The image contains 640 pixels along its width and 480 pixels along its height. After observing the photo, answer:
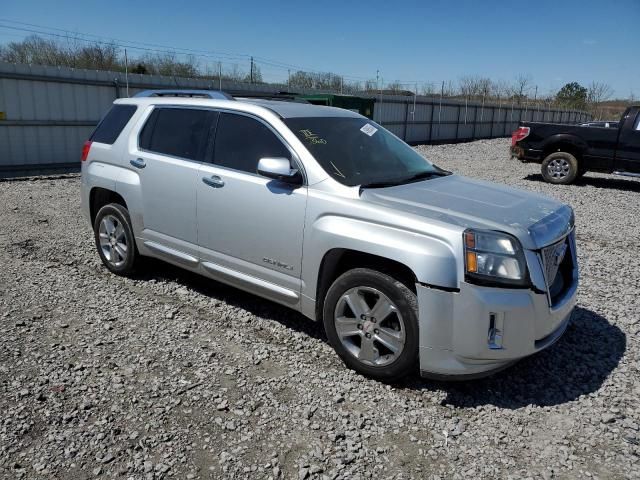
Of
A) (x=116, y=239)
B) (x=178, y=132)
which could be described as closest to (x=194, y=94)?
(x=178, y=132)

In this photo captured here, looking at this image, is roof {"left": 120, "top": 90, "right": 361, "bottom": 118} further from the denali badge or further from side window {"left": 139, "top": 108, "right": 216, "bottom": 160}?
the denali badge

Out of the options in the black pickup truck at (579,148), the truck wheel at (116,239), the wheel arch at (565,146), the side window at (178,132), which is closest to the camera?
the side window at (178,132)

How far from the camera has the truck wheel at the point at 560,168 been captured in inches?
491

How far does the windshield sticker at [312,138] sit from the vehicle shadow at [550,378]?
1882mm

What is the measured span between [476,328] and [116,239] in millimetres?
3814

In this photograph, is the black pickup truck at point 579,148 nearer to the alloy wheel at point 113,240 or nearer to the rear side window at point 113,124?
the rear side window at point 113,124

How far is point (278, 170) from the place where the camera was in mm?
3631

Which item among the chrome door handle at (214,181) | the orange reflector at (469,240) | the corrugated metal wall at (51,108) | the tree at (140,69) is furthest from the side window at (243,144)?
the tree at (140,69)

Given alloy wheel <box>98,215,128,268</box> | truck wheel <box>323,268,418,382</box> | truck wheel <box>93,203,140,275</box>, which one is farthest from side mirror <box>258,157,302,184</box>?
alloy wheel <box>98,215,128,268</box>

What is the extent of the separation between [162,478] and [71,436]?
65 cm

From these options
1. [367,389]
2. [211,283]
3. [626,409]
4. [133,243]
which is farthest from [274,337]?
[626,409]

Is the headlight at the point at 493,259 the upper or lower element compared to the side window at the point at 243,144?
lower

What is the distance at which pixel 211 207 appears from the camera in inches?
166

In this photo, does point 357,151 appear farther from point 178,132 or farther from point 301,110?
point 178,132
